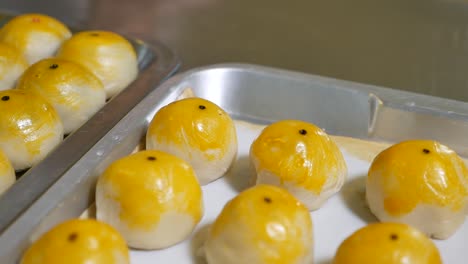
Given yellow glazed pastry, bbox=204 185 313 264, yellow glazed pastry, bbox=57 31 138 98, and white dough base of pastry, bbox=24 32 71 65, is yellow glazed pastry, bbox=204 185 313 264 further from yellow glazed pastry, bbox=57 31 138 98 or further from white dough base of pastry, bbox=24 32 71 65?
white dough base of pastry, bbox=24 32 71 65

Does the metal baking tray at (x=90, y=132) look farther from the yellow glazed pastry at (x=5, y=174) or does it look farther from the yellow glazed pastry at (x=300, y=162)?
the yellow glazed pastry at (x=300, y=162)

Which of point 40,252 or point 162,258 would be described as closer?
point 40,252

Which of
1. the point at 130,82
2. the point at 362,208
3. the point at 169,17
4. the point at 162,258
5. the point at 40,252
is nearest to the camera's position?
the point at 40,252

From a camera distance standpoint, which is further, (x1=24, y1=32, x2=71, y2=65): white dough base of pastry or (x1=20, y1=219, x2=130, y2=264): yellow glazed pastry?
(x1=24, y1=32, x2=71, y2=65): white dough base of pastry

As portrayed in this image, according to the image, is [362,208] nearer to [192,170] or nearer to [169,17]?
[192,170]

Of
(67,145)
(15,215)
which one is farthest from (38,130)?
(15,215)

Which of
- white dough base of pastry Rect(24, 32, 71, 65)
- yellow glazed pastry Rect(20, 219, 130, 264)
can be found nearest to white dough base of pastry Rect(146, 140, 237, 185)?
yellow glazed pastry Rect(20, 219, 130, 264)
